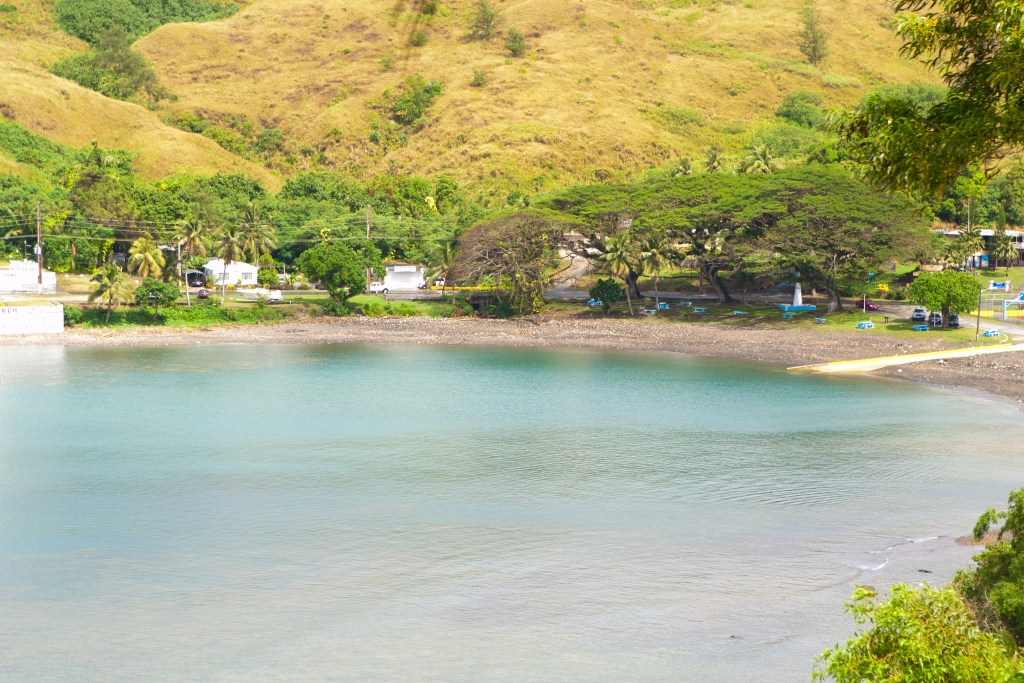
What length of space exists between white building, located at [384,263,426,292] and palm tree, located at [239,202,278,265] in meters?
13.2

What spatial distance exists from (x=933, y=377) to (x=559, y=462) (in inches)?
1260

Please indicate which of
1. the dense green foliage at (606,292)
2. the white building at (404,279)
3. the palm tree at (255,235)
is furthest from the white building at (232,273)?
the dense green foliage at (606,292)

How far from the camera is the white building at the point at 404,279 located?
112375 mm

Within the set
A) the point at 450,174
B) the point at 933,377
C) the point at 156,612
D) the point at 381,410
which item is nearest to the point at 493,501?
the point at 156,612

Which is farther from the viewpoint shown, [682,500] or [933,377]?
[933,377]

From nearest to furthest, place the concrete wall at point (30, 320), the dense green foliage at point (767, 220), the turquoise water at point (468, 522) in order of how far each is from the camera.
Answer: the turquoise water at point (468, 522) < the concrete wall at point (30, 320) < the dense green foliage at point (767, 220)

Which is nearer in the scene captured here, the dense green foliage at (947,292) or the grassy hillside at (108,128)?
the dense green foliage at (947,292)

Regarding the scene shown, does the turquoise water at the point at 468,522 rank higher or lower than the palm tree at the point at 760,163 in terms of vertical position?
lower

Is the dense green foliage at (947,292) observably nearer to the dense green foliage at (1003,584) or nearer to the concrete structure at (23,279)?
the dense green foliage at (1003,584)

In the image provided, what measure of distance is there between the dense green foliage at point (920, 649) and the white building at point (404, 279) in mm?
101186

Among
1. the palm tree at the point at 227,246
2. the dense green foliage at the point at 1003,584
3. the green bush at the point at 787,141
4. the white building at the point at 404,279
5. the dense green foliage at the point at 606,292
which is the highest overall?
the green bush at the point at 787,141

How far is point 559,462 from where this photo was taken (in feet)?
146

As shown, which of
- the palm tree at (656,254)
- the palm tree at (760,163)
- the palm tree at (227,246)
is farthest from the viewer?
the palm tree at (760,163)

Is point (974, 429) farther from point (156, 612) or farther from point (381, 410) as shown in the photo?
point (156, 612)
